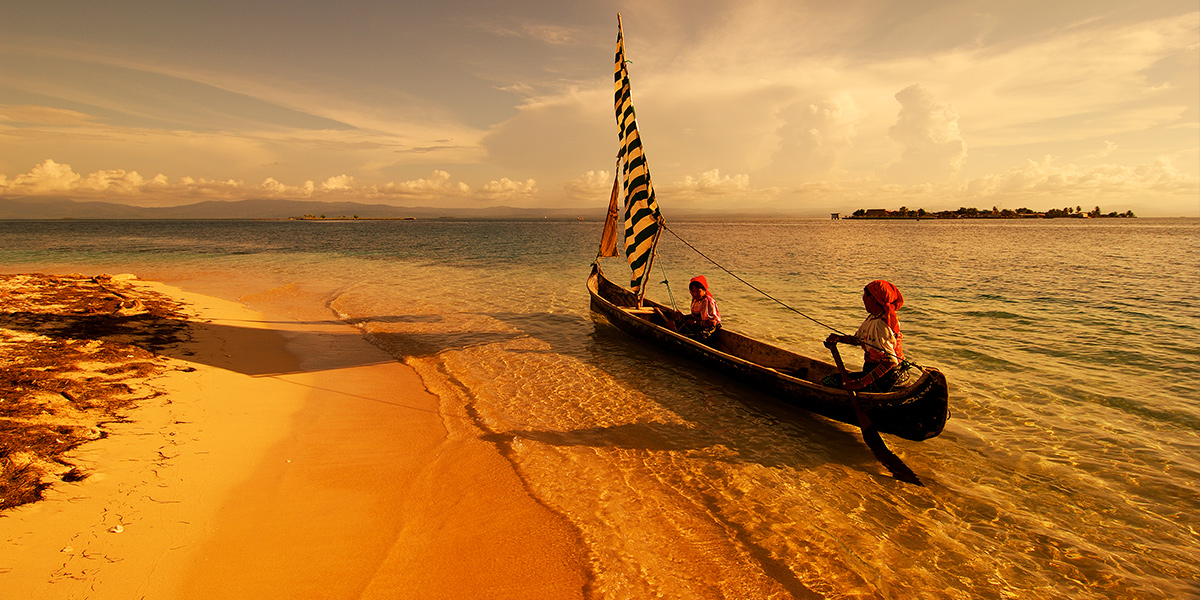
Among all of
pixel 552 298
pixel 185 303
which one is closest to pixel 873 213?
pixel 552 298

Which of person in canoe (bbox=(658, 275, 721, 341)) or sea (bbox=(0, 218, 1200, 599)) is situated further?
person in canoe (bbox=(658, 275, 721, 341))

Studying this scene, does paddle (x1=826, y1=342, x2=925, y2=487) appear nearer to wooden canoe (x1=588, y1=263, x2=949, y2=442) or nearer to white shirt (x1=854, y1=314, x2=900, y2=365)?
wooden canoe (x1=588, y1=263, x2=949, y2=442)

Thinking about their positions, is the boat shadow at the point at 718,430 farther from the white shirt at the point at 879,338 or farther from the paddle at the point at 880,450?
the white shirt at the point at 879,338

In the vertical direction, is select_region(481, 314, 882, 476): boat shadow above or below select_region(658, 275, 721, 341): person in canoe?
below

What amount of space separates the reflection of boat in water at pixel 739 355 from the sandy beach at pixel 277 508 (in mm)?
4730

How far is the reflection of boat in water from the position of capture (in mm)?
6520

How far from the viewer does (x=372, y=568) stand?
4266 millimetres

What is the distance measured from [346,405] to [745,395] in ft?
24.5

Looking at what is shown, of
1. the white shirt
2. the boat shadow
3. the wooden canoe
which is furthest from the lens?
the boat shadow

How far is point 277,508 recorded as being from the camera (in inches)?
197

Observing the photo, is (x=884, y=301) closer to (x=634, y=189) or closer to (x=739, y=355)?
(x=739, y=355)

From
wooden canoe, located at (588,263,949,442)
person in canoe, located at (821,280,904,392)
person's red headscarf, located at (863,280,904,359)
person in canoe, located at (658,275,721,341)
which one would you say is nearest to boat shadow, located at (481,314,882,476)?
wooden canoe, located at (588,263,949,442)

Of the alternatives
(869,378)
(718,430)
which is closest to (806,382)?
(869,378)

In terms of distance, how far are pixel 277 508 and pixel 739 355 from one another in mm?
8895
